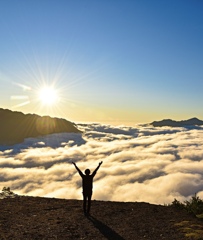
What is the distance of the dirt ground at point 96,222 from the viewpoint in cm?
1124

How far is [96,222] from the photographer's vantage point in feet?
42.3

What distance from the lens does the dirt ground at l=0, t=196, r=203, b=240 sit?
11242 mm

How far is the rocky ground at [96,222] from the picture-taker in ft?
36.9

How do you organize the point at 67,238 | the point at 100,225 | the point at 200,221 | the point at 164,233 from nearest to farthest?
1. the point at 67,238
2. the point at 164,233
3. the point at 100,225
4. the point at 200,221

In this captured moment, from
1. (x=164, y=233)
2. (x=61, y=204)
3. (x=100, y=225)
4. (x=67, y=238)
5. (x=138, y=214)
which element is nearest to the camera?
(x=67, y=238)

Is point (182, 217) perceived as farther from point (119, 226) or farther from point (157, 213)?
point (119, 226)

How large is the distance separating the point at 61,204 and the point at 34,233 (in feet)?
17.9

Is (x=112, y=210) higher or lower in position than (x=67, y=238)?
higher

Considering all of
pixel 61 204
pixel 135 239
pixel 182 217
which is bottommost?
pixel 135 239

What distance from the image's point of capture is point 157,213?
14742 mm

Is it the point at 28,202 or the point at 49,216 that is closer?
the point at 49,216

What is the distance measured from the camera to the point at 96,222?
42.3ft

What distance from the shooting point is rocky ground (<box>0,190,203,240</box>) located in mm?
11242

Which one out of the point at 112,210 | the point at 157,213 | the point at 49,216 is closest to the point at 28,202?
the point at 49,216
